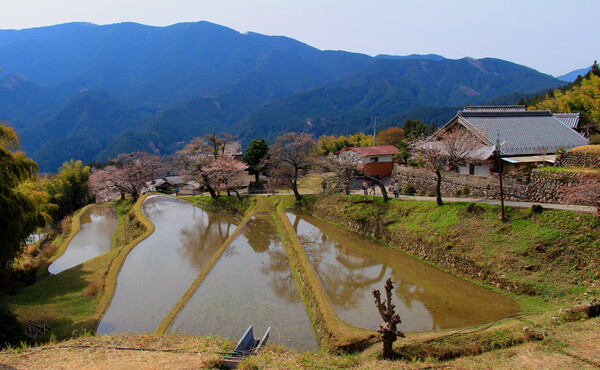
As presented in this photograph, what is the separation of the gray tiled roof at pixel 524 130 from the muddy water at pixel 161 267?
18.2 m

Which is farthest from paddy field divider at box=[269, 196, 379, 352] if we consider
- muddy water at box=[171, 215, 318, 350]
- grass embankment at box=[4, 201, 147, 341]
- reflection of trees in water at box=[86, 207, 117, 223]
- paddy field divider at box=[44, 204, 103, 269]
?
reflection of trees in water at box=[86, 207, 117, 223]

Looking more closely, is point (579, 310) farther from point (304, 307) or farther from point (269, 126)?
point (269, 126)

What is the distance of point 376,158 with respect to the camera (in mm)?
33219

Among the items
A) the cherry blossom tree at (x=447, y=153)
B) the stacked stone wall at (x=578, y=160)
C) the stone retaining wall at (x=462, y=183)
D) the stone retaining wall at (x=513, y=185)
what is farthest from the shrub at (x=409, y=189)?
the stacked stone wall at (x=578, y=160)

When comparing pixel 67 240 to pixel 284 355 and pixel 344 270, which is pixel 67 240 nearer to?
pixel 344 270

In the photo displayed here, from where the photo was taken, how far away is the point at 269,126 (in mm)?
134125

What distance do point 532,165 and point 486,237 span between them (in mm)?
8193

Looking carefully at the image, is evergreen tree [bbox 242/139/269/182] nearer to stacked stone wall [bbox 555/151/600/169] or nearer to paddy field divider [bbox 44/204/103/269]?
paddy field divider [bbox 44/204/103/269]

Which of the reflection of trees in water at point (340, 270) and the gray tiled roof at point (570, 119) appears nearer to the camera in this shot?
the reflection of trees in water at point (340, 270)

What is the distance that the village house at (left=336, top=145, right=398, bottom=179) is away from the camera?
106 ft

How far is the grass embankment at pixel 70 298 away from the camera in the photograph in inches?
450

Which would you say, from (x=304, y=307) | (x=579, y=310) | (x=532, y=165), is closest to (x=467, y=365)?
(x=579, y=310)

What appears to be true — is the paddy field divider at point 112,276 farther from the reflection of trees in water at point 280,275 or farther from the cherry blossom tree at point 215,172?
the cherry blossom tree at point 215,172

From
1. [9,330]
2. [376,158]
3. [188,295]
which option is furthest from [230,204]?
[9,330]
